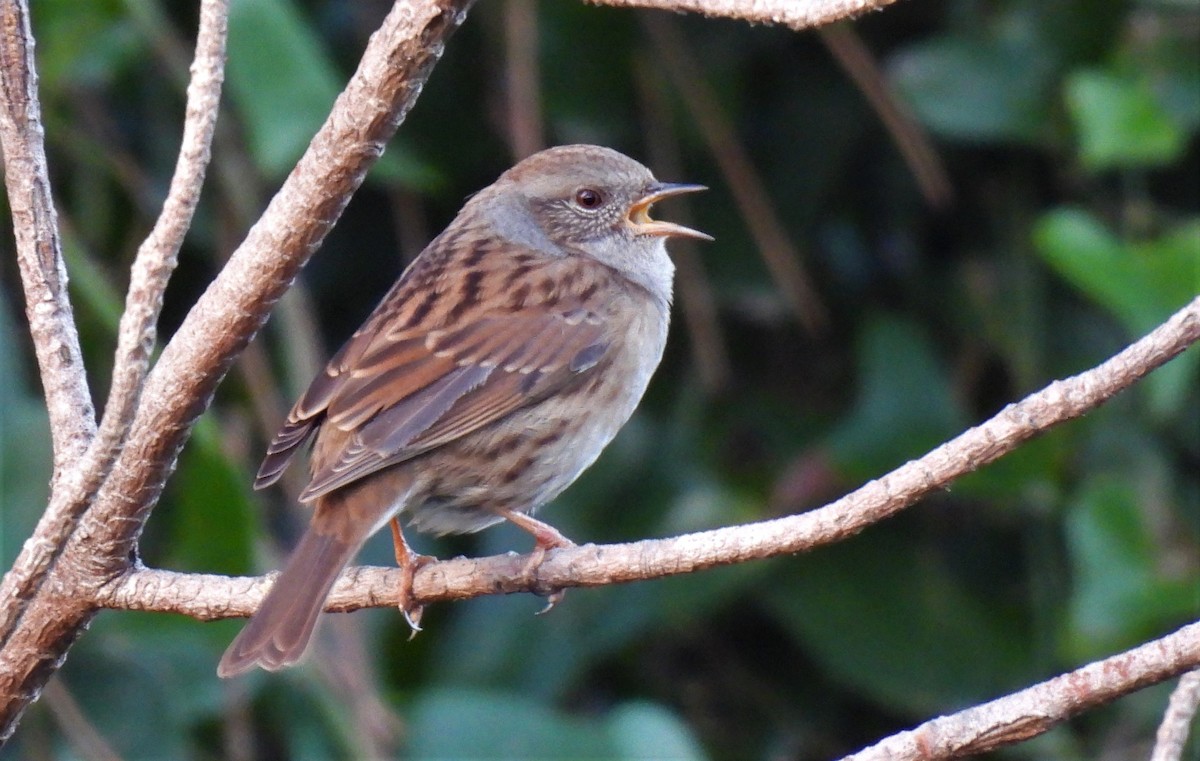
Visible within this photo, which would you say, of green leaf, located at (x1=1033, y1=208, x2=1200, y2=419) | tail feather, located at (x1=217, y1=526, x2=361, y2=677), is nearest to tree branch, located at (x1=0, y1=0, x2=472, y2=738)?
tail feather, located at (x1=217, y1=526, x2=361, y2=677)

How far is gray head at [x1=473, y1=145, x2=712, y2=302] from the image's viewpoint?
420cm

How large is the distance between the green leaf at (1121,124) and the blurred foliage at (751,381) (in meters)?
0.01

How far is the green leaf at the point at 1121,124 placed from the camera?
14.5 feet

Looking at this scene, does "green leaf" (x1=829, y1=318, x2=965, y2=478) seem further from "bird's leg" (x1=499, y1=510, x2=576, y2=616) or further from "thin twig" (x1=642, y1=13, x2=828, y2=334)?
"bird's leg" (x1=499, y1=510, x2=576, y2=616)

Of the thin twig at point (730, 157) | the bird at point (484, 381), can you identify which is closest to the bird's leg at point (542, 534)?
the bird at point (484, 381)

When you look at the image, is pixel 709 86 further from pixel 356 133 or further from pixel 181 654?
pixel 356 133

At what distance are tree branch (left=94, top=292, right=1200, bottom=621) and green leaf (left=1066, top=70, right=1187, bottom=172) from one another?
238 centimetres

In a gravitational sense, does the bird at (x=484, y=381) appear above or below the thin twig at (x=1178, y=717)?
above

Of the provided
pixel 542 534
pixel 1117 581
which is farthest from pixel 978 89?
pixel 542 534

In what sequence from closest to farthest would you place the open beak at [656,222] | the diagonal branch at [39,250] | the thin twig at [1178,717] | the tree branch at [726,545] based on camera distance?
the tree branch at [726,545] → the thin twig at [1178,717] → the diagonal branch at [39,250] → the open beak at [656,222]

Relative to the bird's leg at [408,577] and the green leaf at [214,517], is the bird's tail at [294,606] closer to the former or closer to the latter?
the bird's leg at [408,577]

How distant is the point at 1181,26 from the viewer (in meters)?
4.73

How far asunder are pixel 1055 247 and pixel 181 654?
268 centimetres

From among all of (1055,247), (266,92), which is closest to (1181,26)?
(1055,247)
